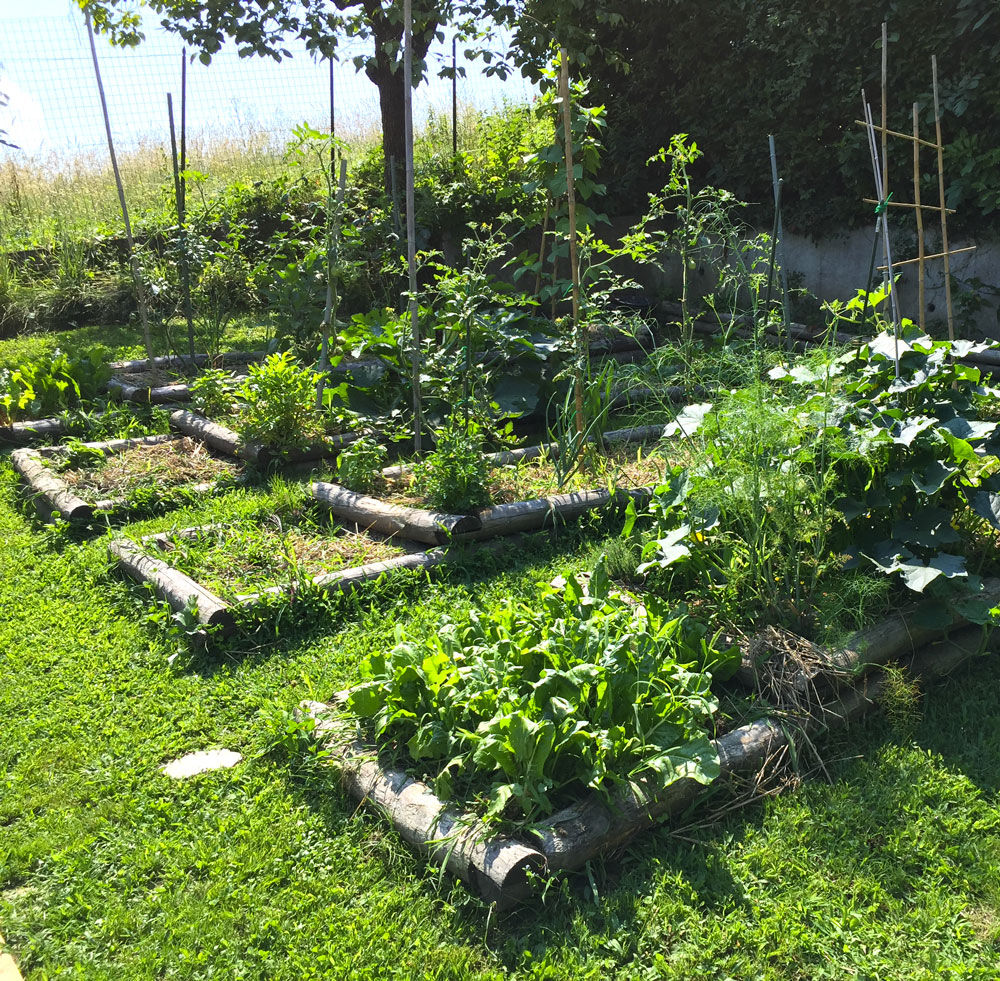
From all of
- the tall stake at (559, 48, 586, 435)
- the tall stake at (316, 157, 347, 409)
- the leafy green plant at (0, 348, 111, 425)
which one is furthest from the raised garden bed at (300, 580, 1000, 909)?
the leafy green plant at (0, 348, 111, 425)

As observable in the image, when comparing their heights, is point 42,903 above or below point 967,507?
below

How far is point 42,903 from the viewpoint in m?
2.60

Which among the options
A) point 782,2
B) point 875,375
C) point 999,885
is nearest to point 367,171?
point 782,2

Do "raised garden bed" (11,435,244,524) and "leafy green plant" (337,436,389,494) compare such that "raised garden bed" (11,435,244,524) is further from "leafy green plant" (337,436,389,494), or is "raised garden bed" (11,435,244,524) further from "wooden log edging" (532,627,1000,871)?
"wooden log edging" (532,627,1000,871)

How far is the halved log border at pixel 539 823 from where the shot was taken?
2512mm

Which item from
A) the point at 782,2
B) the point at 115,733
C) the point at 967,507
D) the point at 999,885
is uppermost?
the point at 782,2

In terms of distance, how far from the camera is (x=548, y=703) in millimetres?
2881

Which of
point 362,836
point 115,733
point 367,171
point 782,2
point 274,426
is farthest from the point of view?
point 367,171

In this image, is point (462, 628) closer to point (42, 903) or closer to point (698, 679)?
point (698, 679)

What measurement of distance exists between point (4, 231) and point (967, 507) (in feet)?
40.5

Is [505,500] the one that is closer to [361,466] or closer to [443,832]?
[361,466]

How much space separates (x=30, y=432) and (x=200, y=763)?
4461 millimetres

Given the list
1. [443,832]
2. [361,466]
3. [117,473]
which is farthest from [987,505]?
[117,473]

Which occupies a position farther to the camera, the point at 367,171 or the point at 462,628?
the point at 367,171
